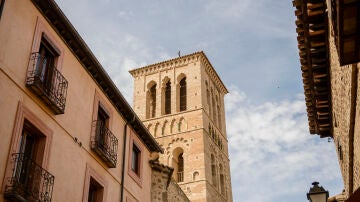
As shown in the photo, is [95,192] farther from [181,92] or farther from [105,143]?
[181,92]

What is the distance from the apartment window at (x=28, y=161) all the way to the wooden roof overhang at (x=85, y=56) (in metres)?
2.61

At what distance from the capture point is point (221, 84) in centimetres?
4562

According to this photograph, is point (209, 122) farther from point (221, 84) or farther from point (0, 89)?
point (0, 89)

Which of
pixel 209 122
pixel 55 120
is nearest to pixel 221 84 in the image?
pixel 209 122

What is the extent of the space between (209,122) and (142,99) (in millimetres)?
6377

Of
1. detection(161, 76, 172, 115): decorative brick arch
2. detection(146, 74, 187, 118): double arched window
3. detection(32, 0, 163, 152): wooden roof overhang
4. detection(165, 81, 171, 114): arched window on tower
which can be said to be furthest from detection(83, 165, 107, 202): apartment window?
detection(165, 81, 171, 114): arched window on tower

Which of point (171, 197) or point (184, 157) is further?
point (184, 157)

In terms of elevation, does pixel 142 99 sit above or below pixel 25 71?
above

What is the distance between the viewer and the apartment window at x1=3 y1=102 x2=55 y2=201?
8.61 m

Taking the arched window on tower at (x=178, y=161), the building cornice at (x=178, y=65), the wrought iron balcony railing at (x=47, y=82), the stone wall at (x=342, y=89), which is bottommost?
the stone wall at (x=342, y=89)

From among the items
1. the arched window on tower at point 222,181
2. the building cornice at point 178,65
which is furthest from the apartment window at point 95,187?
the building cornice at point 178,65

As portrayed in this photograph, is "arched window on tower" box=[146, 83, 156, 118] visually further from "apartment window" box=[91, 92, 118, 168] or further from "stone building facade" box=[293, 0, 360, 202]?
"stone building facade" box=[293, 0, 360, 202]

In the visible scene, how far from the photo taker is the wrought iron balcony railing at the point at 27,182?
27.8 feet

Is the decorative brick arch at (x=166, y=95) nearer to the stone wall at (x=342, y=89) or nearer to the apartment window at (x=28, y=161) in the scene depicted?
the apartment window at (x=28, y=161)
